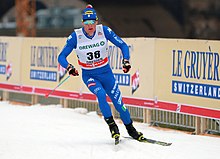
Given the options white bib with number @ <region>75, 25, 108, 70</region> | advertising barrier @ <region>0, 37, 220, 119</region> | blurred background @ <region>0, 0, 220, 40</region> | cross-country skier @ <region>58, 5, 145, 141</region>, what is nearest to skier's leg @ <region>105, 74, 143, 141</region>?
cross-country skier @ <region>58, 5, 145, 141</region>

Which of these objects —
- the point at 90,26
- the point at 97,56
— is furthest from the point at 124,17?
the point at 90,26

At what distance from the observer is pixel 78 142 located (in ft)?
28.4

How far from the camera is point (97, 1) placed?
1310 inches

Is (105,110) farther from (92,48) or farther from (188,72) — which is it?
(188,72)

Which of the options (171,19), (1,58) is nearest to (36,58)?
(1,58)

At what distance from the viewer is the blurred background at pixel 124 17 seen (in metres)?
26.2

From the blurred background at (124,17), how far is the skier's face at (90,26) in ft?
55.6

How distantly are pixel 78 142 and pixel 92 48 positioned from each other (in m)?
1.47

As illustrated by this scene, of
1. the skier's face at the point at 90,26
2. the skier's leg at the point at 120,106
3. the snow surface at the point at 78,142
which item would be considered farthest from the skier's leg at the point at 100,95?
the skier's face at the point at 90,26

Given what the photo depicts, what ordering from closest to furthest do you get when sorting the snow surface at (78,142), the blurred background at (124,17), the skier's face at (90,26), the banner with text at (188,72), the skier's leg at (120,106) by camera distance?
the snow surface at (78,142) < the skier's face at (90,26) < the skier's leg at (120,106) < the banner with text at (188,72) < the blurred background at (124,17)

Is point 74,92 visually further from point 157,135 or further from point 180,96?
point 157,135

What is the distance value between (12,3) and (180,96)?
101 feet

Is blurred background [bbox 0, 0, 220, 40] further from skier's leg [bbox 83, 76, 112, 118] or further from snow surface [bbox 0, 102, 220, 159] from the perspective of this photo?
skier's leg [bbox 83, 76, 112, 118]

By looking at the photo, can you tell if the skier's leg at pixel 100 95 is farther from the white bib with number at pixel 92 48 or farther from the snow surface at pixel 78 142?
the snow surface at pixel 78 142
